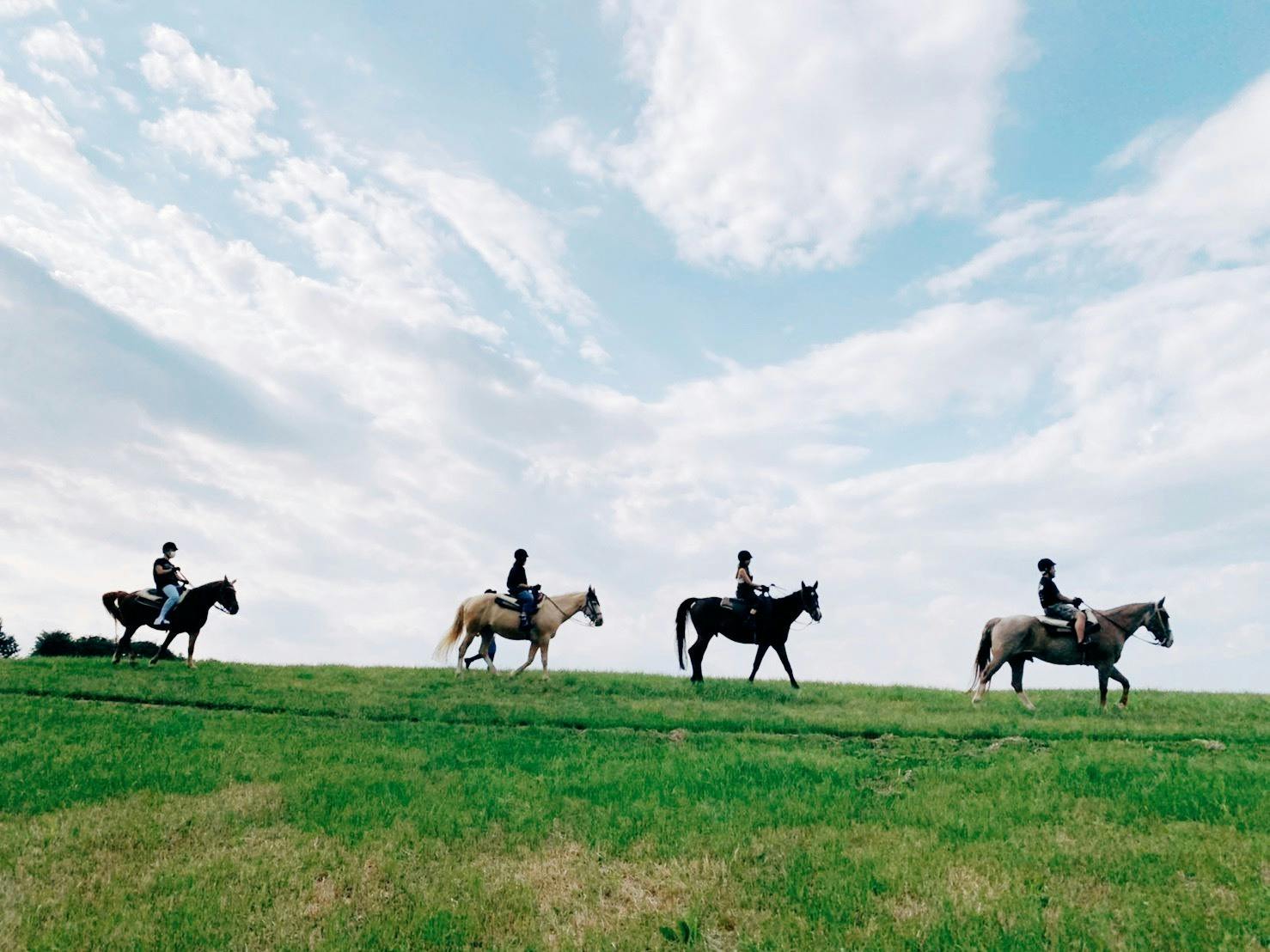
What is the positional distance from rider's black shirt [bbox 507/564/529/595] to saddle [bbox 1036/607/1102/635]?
14.4 metres

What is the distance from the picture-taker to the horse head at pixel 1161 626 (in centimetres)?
2056

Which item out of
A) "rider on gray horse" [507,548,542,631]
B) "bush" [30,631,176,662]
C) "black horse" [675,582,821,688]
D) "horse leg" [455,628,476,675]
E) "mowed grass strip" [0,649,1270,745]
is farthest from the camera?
"bush" [30,631,176,662]

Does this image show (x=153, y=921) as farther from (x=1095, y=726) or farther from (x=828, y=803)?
(x=1095, y=726)

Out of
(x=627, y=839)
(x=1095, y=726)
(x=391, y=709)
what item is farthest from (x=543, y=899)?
(x=1095, y=726)

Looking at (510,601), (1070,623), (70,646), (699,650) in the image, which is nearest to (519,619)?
(510,601)

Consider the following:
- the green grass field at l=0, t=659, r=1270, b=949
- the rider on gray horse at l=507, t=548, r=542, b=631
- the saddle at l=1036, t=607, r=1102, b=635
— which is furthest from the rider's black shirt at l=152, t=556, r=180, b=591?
the saddle at l=1036, t=607, r=1102, b=635

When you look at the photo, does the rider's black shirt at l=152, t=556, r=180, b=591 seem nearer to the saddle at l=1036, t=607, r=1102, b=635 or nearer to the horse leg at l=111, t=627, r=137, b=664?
the horse leg at l=111, t=627, r=137, b=664

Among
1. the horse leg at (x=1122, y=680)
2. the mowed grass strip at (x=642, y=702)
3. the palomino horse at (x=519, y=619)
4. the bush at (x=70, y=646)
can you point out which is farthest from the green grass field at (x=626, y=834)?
the bush at (x=70, y=646)

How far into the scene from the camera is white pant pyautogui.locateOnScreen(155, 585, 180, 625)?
24.3 metres

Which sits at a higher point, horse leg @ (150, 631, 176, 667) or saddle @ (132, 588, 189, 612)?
saddle @ (132, 588, 189, 612)

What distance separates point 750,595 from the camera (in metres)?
24.0

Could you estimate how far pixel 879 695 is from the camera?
21922 mm

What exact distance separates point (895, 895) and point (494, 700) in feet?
45.0

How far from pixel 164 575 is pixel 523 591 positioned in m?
10.7
